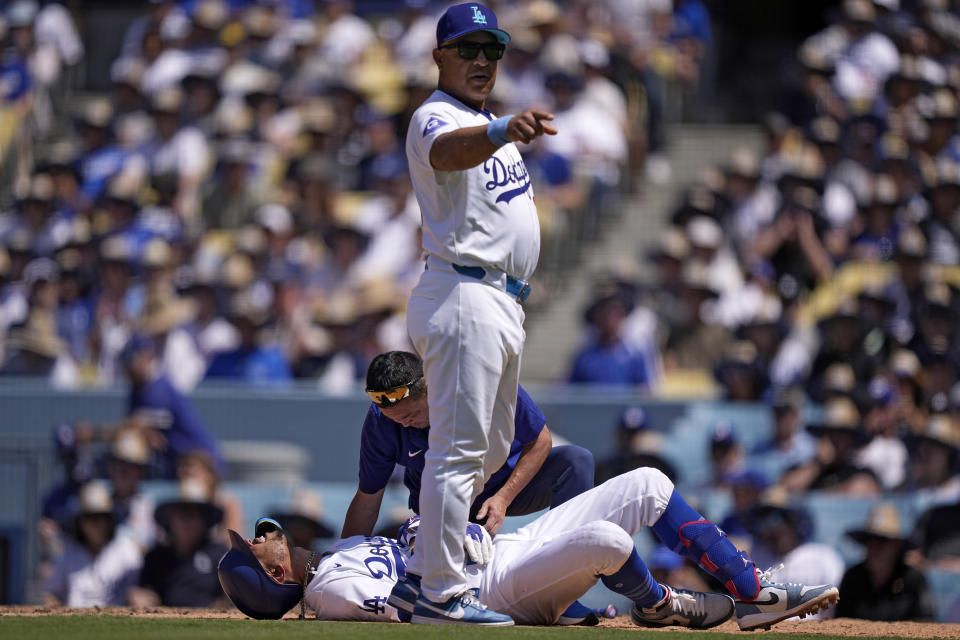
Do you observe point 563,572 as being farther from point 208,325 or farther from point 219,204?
point 219,204

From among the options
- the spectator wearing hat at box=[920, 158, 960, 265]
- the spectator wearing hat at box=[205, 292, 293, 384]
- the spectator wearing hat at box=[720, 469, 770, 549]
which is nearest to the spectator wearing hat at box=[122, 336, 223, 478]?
the spectator wearing hat at box=[205, 292, 293, 384]

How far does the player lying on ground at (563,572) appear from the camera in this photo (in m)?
5.95

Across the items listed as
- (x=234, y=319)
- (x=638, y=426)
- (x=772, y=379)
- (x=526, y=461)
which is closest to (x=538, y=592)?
(x=526, y=461)

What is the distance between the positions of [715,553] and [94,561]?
5.34 meters

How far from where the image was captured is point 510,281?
5812 millimetres

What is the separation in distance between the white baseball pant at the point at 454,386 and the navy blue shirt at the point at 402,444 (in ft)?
1.95

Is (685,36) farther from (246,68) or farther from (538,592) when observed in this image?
(538,592)

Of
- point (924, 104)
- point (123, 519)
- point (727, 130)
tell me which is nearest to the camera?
point (123, 519)

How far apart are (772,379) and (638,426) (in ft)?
4.64

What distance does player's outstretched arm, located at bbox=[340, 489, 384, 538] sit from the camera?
6559mm

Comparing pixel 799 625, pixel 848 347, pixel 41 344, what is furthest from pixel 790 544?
pixel 41 344

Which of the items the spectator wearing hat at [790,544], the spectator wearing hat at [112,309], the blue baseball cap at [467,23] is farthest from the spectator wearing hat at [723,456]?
the blue baseball cap at [467,23]

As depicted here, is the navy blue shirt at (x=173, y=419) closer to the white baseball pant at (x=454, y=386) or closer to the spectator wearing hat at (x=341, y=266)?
the spectator wearing hat at (x=341, y=266)

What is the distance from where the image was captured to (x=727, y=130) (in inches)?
603
